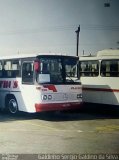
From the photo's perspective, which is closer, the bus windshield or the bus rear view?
the bus rear view

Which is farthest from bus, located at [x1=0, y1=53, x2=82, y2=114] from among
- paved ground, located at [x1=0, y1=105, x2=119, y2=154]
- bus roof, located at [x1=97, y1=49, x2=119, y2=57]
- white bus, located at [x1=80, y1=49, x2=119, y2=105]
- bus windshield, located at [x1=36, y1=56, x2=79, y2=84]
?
bus roof, located at [x1=97, y1=49, x2=119, y2=57]

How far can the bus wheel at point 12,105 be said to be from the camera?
15797 mm

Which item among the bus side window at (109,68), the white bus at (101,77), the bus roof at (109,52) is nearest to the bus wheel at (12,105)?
the white bus at (101,77)

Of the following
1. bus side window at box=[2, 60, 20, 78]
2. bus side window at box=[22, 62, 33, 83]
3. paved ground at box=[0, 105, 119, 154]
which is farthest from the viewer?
bus side window at box=[2, 60, 20, 78]

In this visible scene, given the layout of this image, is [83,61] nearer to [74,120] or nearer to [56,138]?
[74,120]

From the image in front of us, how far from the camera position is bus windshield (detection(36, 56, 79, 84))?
46.8ft

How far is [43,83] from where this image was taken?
557 inches

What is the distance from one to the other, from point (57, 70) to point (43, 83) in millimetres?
937

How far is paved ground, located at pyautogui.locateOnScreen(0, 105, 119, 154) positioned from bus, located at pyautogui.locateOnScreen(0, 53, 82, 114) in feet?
2.06

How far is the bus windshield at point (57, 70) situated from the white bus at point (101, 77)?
6.88ft

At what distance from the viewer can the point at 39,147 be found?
9.37 m

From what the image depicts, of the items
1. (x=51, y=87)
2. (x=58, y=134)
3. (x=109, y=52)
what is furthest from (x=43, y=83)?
(x=109, y=52)

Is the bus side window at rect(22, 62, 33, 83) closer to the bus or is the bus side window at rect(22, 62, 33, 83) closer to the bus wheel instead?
the bus

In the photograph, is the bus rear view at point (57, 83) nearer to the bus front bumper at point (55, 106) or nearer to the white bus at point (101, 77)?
the bus front bumper at point (55, 106)
